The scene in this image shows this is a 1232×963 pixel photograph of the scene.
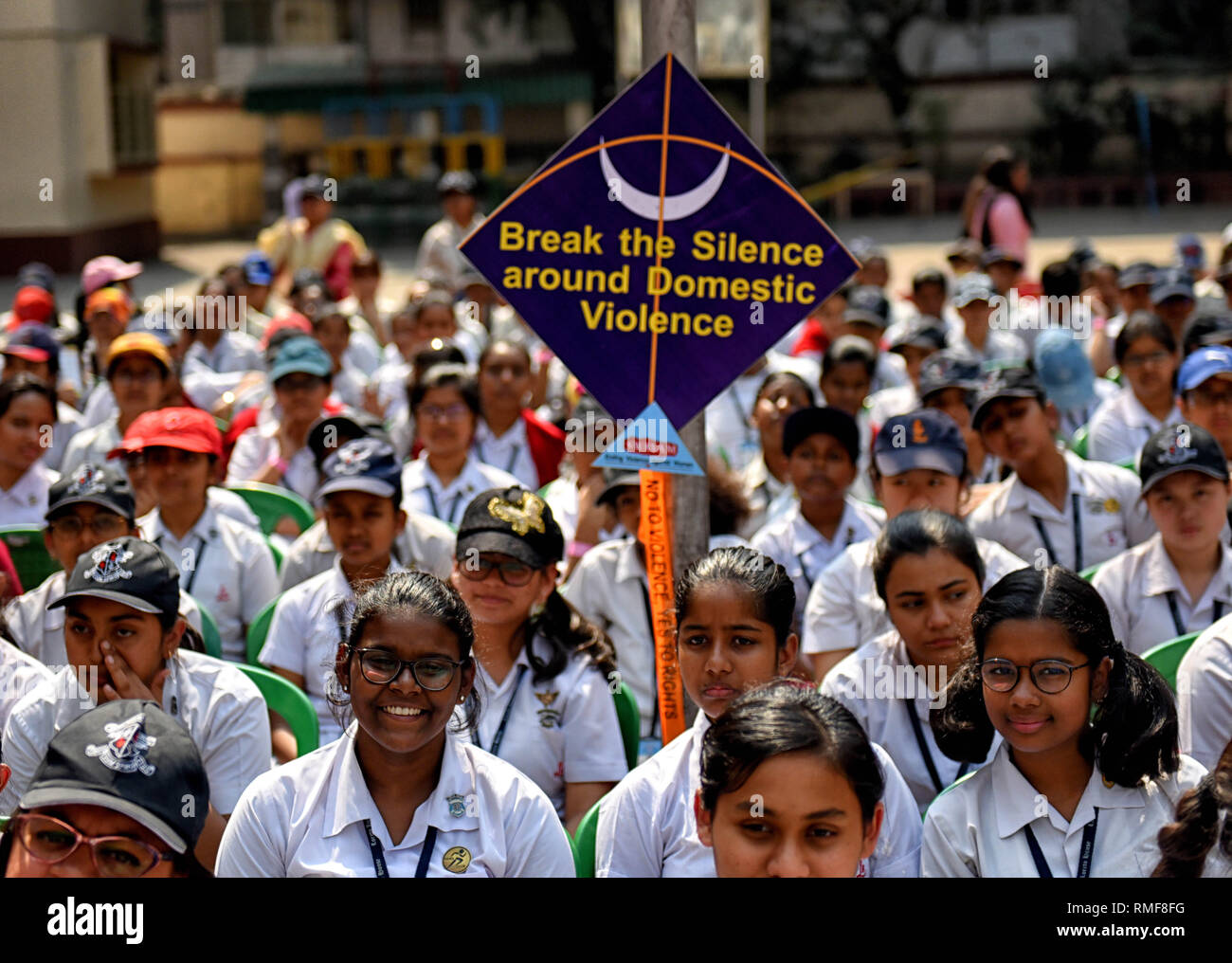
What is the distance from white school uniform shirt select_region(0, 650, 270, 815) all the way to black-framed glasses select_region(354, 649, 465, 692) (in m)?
0.88

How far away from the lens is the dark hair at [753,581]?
3.45 m

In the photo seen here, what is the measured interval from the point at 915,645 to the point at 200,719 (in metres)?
1.80

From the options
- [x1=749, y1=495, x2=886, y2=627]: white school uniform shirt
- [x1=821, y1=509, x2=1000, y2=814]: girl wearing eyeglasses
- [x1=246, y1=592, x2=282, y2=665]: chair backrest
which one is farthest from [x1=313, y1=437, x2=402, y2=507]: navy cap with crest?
[x1=821, y1=509, x2=1000, y2=814]: girl wearing eyeglasses

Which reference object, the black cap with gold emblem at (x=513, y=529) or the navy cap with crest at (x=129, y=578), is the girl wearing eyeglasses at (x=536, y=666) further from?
the navy cap with crest at (x=129, y=578)

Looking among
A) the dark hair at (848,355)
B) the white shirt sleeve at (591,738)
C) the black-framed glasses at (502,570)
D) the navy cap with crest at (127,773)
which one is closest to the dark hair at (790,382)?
the dark hair at (848,355)

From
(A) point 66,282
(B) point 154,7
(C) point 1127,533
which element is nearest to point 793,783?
(C) point 1127,533

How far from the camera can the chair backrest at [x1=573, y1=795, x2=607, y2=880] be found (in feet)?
11.0

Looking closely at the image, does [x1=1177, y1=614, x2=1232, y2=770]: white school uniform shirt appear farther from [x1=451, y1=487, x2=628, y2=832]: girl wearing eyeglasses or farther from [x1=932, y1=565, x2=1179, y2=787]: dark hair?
[x1=451, y1=487, x2=628, y2=832]: girl wearing eyeglasses

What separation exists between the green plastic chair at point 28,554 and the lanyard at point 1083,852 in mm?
3844

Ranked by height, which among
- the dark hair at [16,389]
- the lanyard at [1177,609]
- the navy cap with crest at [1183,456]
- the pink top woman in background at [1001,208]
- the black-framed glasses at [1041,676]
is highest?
the pink top woman in background at [1001,208]

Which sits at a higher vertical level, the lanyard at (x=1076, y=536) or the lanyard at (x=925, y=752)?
the lanyard at (x=1076, y=536)

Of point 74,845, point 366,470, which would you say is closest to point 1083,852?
point 74,845

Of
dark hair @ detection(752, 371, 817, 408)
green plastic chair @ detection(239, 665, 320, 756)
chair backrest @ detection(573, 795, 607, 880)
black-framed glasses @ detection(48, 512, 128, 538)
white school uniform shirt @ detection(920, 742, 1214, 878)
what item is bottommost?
chair backrest @ detection(573, 795, 607, 880)
